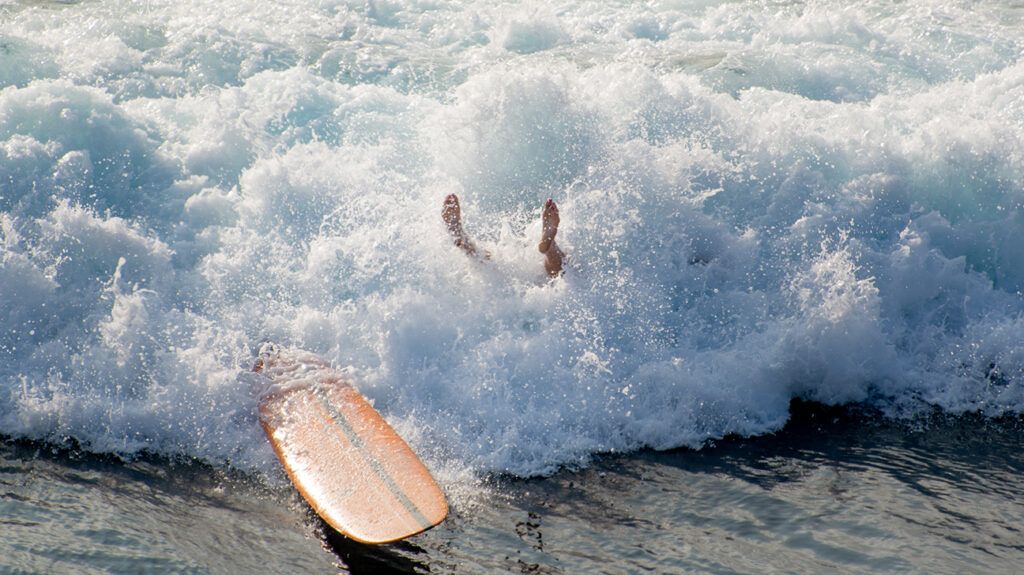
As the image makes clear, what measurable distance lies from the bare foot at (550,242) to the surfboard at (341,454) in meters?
1.81

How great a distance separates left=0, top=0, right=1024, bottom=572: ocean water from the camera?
20.8ft

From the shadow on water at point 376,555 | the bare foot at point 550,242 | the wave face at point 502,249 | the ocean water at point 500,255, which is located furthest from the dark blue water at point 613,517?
the bare foot at point 550,242

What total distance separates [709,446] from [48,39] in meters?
8.44

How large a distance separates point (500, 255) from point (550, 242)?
0.52 m

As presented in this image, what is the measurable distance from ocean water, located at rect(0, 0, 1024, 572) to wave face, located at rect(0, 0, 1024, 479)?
2 cm

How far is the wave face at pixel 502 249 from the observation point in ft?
21.1

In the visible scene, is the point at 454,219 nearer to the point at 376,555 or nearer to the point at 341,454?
the point at 341,454

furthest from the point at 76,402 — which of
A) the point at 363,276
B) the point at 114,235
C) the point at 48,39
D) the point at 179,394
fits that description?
the point at 48,39

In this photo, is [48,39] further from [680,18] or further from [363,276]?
[680,18]

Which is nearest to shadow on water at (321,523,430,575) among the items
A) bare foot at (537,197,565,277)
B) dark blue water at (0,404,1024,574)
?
dark blue water at (0,404,1024,574)

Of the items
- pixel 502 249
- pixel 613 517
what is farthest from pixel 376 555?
pixel 502 249

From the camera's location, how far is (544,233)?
23.3 feet

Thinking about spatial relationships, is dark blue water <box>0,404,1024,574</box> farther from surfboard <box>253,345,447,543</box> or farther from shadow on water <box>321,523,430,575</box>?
surfboard <box>253,345,447,543</box>

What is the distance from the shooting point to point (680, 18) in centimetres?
1254
